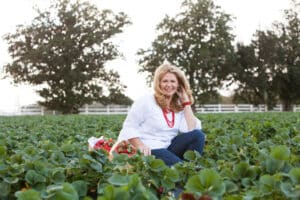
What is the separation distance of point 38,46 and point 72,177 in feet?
145

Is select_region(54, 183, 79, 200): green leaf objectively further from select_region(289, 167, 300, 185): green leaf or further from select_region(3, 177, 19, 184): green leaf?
select_region(289, 167, 300, 185): green leaf

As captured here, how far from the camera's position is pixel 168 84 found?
557cm

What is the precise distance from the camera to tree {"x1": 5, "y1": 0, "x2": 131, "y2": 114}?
45.2 metres

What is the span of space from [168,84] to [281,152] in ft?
11.3

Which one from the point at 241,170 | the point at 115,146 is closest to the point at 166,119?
the point at 115,146

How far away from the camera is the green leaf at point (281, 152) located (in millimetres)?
2168

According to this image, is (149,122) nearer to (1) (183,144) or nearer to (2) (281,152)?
(1) (183,144)

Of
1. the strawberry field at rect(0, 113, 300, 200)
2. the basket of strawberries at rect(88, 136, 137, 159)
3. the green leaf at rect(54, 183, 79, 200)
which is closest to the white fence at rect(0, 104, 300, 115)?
the basket of strawberries at rect(88, 136, 137, 159)

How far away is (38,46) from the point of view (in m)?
45.4

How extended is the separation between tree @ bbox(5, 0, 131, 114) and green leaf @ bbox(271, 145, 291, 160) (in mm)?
42952

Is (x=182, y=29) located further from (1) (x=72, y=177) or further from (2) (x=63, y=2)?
(1) (x=72, y=177)

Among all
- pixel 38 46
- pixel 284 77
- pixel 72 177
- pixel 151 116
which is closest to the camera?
Result: pixel 72 177

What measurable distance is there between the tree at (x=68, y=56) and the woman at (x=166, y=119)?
1552 inches

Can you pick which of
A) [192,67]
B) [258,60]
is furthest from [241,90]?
[192,67]
